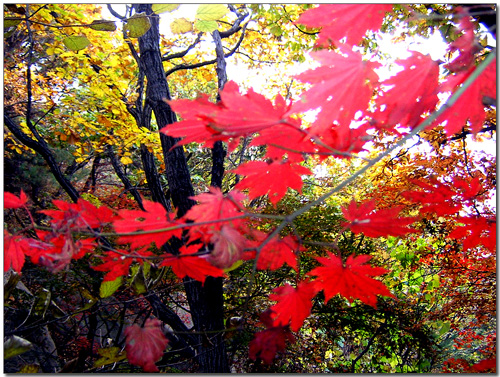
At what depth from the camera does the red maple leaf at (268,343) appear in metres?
0.97

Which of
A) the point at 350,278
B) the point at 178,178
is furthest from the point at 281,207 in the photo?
the point at 350,278

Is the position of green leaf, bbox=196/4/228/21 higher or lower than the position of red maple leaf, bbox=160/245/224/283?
higher

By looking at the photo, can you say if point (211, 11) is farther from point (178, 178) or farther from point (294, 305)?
point (294, 305)

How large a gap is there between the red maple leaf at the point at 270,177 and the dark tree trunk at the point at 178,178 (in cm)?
97

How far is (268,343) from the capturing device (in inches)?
39.0

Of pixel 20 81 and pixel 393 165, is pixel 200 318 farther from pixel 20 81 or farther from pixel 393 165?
pixel 20 81

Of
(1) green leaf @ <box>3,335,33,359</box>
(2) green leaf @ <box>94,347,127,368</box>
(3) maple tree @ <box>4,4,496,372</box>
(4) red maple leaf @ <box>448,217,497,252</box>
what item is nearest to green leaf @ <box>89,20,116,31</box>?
(3) maple tree @ <box>4,4,496,372</box>

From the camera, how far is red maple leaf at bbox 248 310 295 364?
97 centimetres

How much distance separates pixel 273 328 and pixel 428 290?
2.59 m

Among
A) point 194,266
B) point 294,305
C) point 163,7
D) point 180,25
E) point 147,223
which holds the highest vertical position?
point 180,25

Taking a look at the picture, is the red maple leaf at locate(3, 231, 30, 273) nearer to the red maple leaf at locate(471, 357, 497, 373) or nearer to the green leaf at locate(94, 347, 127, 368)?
the green leaf at locate(94, 347, 127, 368)

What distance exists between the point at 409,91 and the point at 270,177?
0.45 m

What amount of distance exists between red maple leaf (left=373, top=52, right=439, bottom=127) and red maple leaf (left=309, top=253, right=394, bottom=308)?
20.4 inches

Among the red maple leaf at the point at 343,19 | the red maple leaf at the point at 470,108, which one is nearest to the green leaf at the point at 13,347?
the red maple leaf at the point at 343,19
